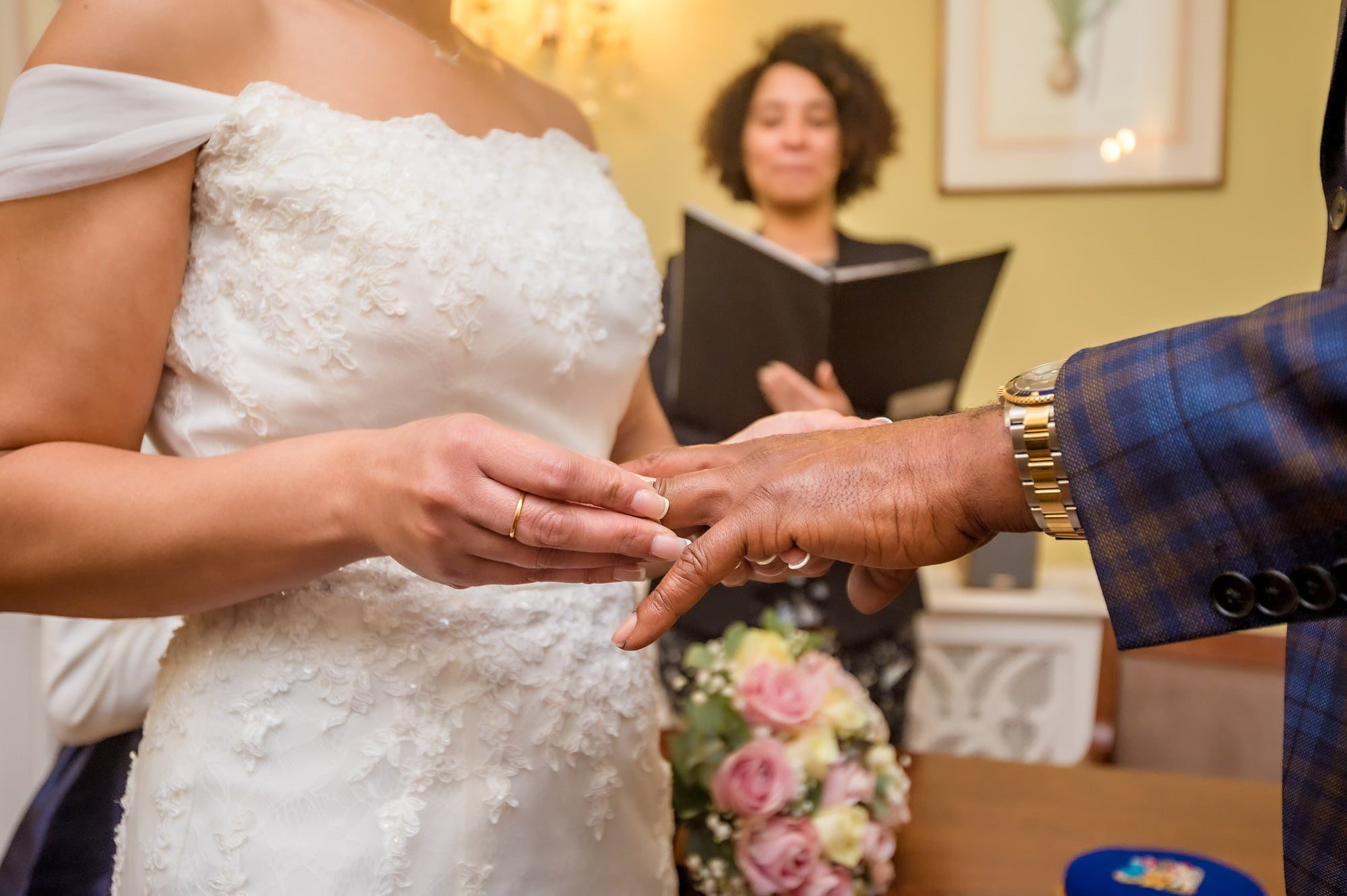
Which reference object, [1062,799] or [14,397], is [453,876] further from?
[1062,799]

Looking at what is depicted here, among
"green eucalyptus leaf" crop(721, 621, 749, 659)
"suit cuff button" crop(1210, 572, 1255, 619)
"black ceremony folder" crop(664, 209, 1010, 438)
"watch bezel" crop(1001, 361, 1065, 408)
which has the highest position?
"black ceremony folder" crop(664, 209, 1010, 438)

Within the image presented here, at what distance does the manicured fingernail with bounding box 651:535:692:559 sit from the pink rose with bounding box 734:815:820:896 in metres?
0.52

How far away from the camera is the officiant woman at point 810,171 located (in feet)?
7.87

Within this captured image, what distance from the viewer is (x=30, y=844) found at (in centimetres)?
152

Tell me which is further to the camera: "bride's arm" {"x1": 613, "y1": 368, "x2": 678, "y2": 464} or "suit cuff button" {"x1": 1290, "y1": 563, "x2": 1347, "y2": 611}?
"bride's arm" {"x1": 613, "y1": 368, "x2": 678, "y2": 464}

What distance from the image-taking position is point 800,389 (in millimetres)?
2061

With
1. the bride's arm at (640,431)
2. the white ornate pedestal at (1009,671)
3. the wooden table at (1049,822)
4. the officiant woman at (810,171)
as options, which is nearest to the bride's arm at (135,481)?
the bride's arm at (640,431)

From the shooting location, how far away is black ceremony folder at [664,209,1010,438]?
80.4 inches

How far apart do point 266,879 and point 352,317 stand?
1.54ft

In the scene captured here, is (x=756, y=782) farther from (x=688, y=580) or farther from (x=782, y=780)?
(x=688, y=580)

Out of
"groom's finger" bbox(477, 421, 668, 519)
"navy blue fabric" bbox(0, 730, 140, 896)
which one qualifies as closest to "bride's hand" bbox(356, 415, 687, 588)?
"groom's finger" bbox(477, 421, 668, 519)

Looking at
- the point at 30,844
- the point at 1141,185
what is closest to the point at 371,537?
the point at 30,844

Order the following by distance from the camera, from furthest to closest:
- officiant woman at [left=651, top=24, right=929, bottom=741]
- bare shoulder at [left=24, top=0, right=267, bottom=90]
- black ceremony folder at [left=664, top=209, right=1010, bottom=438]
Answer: officiant woman at [left=651, top=24, right=929, bottom=741] < black ceremony folder at [left=664, top=209, right=1010, bottom=438] < bare shoulder at [left=24, top=0, right=267, bottom=90]

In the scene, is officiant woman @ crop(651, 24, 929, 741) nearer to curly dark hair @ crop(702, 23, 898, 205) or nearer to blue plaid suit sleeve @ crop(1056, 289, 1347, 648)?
curly dark hair @ crop(702, 23, 898, 205)
